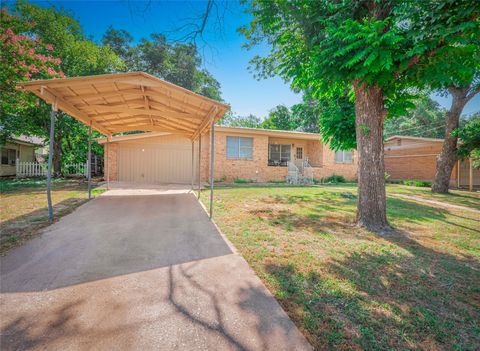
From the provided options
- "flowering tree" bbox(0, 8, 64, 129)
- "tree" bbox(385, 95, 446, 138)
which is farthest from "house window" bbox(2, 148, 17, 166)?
"tree" bbox(385, 95, 446, 138)

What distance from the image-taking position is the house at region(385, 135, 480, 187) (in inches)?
609

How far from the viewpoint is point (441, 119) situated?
100.0 ft

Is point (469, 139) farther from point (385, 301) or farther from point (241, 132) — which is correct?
point (385, 301)

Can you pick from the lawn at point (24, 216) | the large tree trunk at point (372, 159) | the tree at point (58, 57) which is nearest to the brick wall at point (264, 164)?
the lawn at point (24, 216)

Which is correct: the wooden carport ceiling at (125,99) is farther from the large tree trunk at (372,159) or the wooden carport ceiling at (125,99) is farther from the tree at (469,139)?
the tree at (469,139)

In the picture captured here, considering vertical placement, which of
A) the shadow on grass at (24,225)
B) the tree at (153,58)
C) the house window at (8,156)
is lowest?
the shadow on grass at (24,225)

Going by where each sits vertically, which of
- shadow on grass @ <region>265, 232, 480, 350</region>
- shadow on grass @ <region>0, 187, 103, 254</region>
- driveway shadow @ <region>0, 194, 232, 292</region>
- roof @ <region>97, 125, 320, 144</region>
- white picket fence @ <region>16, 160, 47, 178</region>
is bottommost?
shadow on grass @ <region>265, 232, 480, 350</region>

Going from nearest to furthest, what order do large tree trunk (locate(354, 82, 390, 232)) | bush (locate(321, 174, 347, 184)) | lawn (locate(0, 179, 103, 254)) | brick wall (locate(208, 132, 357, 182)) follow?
1. lawn (locate(0, 179, 103, 254))
2. large tree trunk (locate(354, 82, 390, 232))
3. brick wall (locate(208, 132, 357, 182))
4. bush (locate(321, 174, 347, 184))

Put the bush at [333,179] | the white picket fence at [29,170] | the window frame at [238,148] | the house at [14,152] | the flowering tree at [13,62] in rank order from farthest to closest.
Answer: the house at [14,152] → the bush at [333,179] → the white picket fence at [29,170] → the window frame at [238,148] → the flowering tree at [13,62]

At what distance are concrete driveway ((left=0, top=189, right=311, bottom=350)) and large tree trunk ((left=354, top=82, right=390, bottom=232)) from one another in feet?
10.6

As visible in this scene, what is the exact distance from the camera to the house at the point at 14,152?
16.2 metres

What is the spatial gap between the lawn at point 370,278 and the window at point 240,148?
9.23m

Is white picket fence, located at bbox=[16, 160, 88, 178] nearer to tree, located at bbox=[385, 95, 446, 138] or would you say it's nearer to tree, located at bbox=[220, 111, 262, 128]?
tree, located at bbox=[220, 111, 262, 128]

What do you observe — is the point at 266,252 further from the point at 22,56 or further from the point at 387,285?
the point at 22,56
